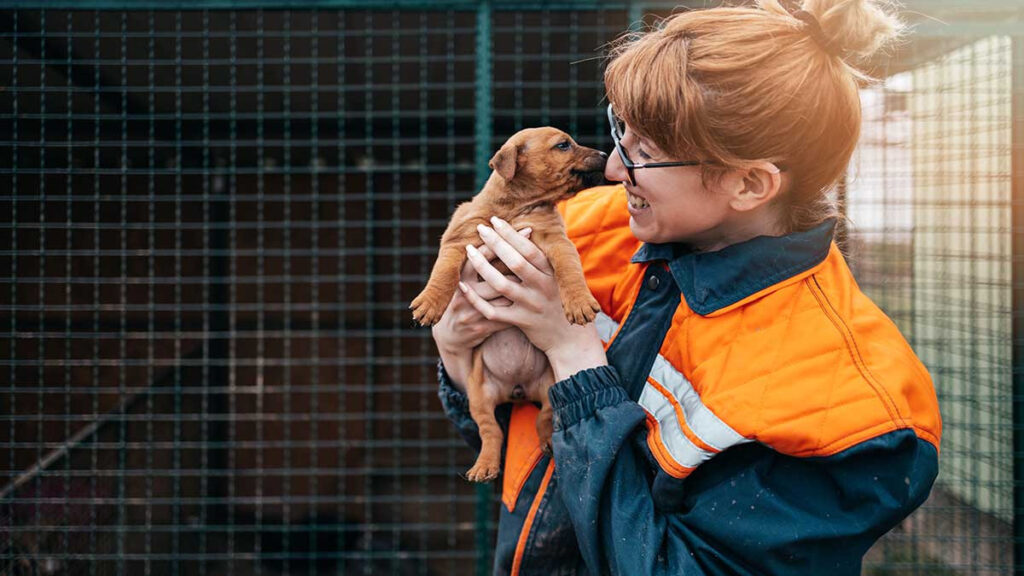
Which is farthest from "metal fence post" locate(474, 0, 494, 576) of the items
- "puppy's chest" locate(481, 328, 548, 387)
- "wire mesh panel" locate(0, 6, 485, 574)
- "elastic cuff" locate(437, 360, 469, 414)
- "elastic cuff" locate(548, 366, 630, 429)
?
"elastic cuff" locate(548, 366, 630, 429)

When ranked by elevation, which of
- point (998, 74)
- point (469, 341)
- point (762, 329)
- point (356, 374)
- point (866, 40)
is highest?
point (998, 74)

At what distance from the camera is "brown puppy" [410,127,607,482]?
1638 millimetres

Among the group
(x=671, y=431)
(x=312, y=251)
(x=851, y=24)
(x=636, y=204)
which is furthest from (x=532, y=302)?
(x=312, y=251)

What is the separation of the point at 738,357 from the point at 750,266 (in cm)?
18

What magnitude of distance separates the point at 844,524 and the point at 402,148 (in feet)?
18.7

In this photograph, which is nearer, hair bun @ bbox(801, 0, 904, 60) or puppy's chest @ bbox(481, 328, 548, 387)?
hair bun @ bbox(801, 0, 904, 60)

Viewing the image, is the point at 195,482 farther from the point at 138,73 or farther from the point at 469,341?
the point at 469,341

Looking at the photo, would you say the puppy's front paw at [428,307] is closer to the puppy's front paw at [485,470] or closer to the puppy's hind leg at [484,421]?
the puppy's hind leg at [484,421]

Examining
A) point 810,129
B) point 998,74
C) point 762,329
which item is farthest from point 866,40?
point 998,74

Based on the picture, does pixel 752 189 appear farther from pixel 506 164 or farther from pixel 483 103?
pixel 483 103

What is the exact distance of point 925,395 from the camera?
124 centimetres

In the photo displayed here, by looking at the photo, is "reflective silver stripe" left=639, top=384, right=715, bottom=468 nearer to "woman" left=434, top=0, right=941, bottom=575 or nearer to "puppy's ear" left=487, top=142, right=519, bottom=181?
"woman" left=434, top=0, right=941, bottom=575

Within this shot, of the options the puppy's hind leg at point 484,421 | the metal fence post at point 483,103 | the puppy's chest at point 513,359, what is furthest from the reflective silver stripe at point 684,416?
the metal fence post at point 483,103

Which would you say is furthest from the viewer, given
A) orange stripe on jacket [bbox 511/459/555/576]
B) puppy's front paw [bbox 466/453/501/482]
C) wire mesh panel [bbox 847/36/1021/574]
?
wire mesh panel [bbox 847/36/1021/574]
